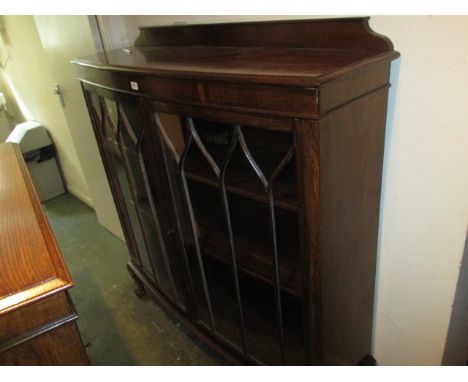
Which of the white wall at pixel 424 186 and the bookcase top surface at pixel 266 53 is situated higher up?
the bookcase top surface at pixel 266 53

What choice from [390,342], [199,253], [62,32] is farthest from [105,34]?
[390,342]

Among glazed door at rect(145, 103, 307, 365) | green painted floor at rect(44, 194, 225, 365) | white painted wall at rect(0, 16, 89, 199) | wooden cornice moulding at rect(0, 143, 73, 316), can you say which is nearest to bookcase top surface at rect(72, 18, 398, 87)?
glazed door at rect(145, 103, 307, 365)

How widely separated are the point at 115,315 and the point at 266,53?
1.42 metres

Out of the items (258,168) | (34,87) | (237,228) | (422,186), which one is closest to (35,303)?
(258,168)

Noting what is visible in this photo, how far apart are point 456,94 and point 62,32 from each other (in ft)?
5.44

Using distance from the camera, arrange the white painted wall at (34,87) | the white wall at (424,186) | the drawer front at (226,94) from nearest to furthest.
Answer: the drawer front at (226,94) → the white wall at (424,186) → the white painted wall at (34,87)

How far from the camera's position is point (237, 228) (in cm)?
111

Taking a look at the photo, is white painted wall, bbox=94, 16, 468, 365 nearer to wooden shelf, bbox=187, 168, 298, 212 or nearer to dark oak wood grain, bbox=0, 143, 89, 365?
wooden shelf, bbox=187, 168, 298, 212

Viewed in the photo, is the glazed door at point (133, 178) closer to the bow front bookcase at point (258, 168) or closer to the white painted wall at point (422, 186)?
the bow front bookcase at point (258, 168)

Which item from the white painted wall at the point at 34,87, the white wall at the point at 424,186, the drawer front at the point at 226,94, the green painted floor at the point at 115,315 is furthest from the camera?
the white painted wall at the point at 34,87

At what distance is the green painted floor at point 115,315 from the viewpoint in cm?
147

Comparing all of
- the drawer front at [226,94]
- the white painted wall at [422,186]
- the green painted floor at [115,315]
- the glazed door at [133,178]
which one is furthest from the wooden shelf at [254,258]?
the green painted floor at [115,315]

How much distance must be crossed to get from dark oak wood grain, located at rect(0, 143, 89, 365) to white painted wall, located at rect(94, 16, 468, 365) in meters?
0.79
